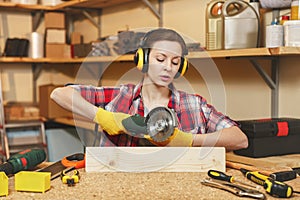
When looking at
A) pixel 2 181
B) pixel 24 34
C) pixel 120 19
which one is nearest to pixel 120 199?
pixel 2 181

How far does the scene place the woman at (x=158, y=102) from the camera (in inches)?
58.2

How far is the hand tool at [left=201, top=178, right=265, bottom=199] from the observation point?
1092mm

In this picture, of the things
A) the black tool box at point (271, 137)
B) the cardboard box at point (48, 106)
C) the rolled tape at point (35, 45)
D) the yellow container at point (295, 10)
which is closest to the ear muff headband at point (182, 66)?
the black tool box at point (271, 137)

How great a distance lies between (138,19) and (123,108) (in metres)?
1.45

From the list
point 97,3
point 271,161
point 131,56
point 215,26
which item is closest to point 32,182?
point 271,161

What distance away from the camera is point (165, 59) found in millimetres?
1489

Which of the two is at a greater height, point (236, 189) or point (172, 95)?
point (172, 95)

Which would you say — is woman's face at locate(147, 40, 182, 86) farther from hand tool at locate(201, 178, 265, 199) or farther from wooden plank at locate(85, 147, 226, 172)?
hand tool at locate(201, 178, 265, 199)

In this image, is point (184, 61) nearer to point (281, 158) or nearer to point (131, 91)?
point (131, 91)

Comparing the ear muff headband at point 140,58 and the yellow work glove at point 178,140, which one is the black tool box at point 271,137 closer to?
the yellow work glove at point 178,140

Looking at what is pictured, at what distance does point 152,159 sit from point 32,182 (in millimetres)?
348

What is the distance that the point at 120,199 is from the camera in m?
1.08

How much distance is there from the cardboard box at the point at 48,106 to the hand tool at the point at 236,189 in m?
2.23

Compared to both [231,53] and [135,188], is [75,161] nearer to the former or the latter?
[135,188]
